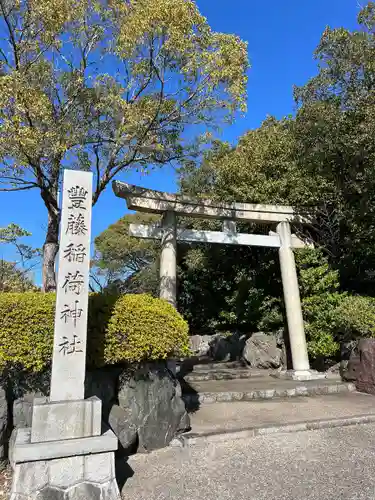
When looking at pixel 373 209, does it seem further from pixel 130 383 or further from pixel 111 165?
pixel 130 383

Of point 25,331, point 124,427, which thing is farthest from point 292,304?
point 25,331

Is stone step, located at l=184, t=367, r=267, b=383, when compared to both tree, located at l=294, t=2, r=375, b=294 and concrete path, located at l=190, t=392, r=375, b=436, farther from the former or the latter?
tree, located at l=294, t=2, r=375, b=294

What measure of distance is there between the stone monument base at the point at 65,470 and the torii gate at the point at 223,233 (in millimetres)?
4960

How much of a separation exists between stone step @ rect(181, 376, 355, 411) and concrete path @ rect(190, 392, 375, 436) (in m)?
0.27

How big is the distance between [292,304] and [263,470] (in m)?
6.08

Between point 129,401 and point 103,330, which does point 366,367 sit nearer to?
point 129,401

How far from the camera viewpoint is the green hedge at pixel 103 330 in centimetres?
388

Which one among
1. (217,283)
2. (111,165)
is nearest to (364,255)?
(217,283)

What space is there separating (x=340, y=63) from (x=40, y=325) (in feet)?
31.2

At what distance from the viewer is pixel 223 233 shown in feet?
30.8

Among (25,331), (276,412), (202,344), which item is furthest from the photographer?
(202,344)

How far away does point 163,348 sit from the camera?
441cm

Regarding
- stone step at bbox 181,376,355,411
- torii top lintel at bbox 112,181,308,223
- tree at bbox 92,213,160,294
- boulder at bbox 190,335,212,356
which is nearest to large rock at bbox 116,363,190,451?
stone step at bbox 181,376,355,411

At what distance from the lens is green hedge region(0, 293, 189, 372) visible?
153 inches
